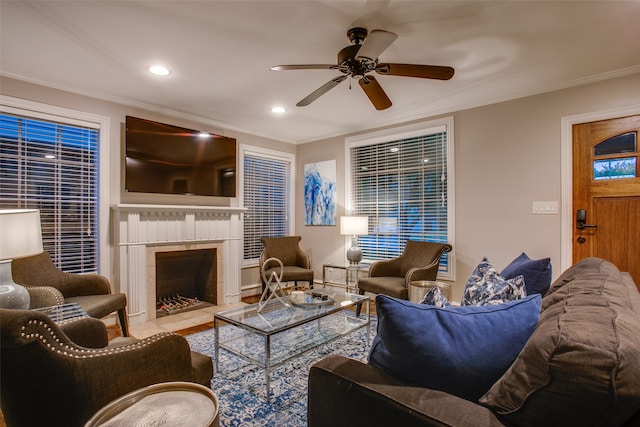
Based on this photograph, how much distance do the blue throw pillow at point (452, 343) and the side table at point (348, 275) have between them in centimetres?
317

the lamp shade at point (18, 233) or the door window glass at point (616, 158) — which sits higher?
the door window glass at point (616, 158)

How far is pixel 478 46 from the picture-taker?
2.53 m

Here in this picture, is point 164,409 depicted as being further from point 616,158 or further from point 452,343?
point 616,158

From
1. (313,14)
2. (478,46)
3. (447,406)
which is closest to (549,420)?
(447,406)

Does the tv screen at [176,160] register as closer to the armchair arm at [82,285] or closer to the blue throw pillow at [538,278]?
the armchair arm at [82,285]

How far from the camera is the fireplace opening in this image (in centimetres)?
417

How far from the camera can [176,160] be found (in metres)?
3.95

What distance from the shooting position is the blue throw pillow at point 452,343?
98 centimetres

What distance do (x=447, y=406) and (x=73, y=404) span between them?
4.19 feet

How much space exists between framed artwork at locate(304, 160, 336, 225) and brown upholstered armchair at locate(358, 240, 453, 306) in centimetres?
135

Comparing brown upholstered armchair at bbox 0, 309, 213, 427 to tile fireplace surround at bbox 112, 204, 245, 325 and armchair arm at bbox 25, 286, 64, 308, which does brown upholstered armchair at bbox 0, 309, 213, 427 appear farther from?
tile fireplace surround at bbox 112, 204, 245, 325

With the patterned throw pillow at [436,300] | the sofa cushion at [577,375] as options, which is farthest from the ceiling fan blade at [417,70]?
the sofa cushion at [577,375]

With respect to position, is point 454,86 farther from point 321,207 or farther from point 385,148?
point 321,207

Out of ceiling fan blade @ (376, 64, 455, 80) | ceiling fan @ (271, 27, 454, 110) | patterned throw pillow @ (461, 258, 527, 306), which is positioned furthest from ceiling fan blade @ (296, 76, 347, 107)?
patterned throw pillow @ (461, 258, 527, 306)
